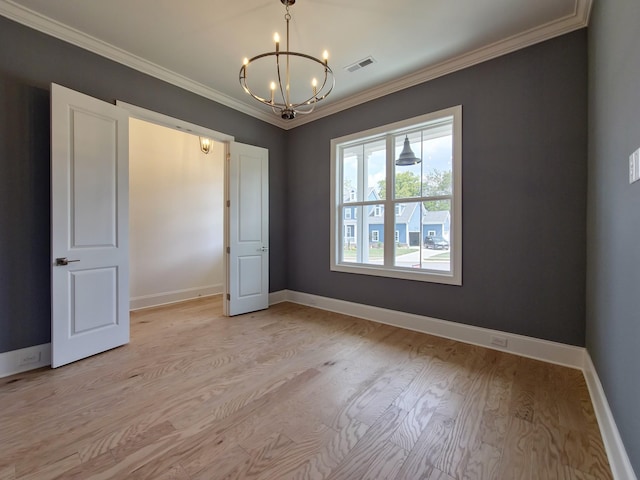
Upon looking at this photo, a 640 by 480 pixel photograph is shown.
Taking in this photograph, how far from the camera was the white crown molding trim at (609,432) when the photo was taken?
1.28 meters

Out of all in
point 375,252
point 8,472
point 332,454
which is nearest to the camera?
point 8,472

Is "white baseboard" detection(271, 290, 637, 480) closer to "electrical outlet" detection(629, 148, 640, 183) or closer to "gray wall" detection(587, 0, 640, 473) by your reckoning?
"gray wall" detection(587, 0, 640, 473)

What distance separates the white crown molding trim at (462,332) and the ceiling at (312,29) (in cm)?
275

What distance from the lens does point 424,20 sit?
2.43 meters

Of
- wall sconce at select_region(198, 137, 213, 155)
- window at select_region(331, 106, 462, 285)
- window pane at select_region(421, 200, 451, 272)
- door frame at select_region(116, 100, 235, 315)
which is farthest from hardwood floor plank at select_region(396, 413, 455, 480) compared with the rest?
wall sconce at select_region(198, 137, 213, 155)

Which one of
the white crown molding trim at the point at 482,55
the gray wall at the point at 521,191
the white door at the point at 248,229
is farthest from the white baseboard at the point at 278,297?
the white crown molding trim at the point at 482,55

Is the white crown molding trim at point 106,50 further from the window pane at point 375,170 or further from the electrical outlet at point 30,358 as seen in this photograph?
the electrical outlet at point 30,358

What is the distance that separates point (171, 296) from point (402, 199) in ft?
13.1

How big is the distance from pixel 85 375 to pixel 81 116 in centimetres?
226

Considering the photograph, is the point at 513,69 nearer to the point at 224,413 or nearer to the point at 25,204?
the point at 224,413

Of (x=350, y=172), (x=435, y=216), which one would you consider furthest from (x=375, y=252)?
(x=350, y=172)

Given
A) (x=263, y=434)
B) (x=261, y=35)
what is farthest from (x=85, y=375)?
(x=261, y=35)

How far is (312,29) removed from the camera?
2.53m

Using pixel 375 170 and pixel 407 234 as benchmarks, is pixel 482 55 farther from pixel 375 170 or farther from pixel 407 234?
pixel 407 234
